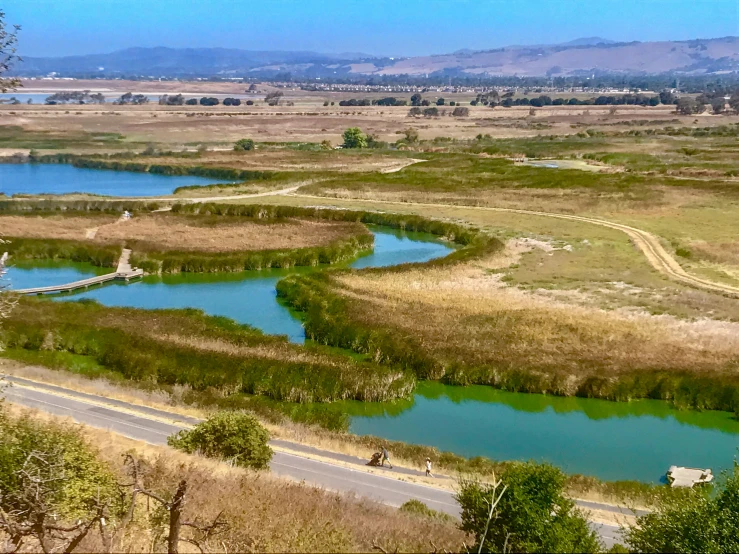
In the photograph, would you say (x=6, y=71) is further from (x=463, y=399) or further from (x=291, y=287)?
(x=291, y=287)

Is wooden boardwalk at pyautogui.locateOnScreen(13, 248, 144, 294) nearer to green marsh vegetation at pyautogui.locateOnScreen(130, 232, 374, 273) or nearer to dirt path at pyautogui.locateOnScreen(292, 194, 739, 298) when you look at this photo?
green marsh vegetation at pyautogui.locateOnScreen(130, 232, 374, 273)

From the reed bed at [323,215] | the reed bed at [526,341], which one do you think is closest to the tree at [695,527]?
the reed bed at [526,341]

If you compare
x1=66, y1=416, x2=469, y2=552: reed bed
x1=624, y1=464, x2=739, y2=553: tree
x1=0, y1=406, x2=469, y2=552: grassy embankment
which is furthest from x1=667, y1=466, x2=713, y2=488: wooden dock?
x1=66, y1=416, x2=469, y2=552: reed bed

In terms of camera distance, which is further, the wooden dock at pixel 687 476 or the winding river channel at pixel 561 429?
the winding river channel at pixel 561 429

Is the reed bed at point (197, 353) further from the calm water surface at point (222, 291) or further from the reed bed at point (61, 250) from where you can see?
the reed bed at point (61, 250)

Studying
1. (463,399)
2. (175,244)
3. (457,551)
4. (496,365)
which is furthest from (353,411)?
(175,244)
